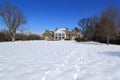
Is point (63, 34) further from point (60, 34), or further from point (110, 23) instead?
point (110, 23)

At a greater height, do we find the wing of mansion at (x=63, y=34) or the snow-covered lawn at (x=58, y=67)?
the wing of mansion at (x=63, y=34)

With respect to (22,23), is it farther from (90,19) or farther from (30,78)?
(30,78)

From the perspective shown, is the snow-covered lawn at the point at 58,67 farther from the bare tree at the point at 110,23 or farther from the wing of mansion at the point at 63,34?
the wing of mansion at the point at 63,34

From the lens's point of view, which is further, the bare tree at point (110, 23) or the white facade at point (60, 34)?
the white facade at point (60, 34)

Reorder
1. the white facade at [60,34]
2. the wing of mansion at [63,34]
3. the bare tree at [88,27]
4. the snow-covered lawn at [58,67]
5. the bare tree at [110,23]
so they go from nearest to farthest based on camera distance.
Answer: the snow-covered lawn at [58,67], the bare tree at [110,23], the bare tree at [88,27], the wing of mansion at [63,34], the white facade at [60,34]

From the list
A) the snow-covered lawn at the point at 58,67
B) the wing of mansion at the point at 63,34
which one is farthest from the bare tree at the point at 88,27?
the snow-covered lawn at the point at 58,67

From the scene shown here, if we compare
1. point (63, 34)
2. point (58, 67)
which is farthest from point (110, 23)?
point (63, 34)

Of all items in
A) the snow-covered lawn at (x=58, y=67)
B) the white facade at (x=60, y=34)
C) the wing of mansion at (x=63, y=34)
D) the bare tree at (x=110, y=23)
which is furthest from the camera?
the white facade at (x=60, y=34)

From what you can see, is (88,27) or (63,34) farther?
(63,34)

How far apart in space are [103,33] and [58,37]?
2190 inches

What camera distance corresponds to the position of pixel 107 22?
83.8ft

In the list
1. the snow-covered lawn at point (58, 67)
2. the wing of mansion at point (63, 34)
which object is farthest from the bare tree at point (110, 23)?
the wing of mansion at point (63, 34)

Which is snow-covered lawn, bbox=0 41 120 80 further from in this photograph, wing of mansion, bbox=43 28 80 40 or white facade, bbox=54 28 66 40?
white facade, bbox=54 28 66 40

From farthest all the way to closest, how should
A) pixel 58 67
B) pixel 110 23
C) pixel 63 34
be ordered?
pixel 63 34 < pixel 110 23 < pixel 58 67
